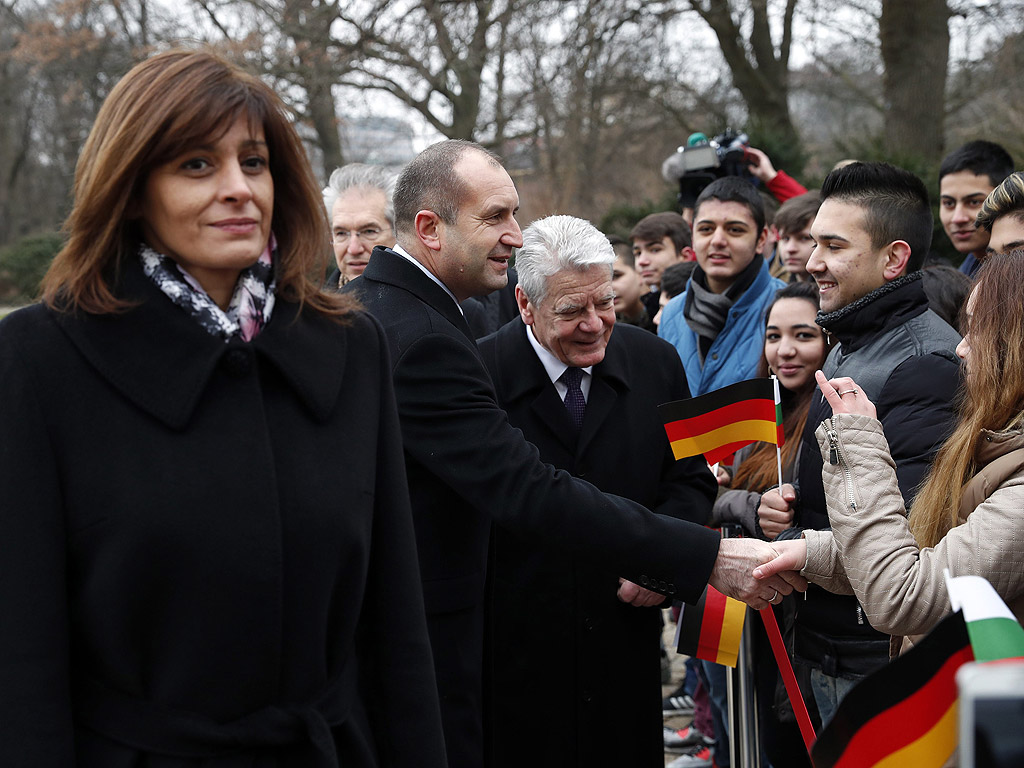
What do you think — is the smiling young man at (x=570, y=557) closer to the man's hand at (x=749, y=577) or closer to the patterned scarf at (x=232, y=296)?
the man's hand at (x=749, y=577)

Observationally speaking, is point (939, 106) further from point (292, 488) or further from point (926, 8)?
point (292, 488)

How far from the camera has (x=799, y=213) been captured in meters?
5.05

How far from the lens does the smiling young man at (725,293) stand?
4609 mm

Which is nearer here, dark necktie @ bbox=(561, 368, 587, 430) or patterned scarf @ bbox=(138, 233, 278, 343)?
patterned scarf @ bbox=(138, 233, 278, 343)

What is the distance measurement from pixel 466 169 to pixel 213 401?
5.13 ft

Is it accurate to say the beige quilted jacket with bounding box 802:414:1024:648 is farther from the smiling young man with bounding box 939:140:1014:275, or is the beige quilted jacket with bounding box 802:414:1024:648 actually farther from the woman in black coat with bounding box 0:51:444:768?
the smiling young man with bounding box 939:140:1014:275

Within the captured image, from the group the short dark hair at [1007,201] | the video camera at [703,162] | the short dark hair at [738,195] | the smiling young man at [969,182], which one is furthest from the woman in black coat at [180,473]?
the video camera at [703,162]

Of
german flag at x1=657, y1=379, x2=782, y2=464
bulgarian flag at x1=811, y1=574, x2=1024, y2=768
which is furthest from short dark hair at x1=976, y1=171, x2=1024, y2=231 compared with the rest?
bulgarian flag at x1=811, y1=574, x2=1024, y2=768

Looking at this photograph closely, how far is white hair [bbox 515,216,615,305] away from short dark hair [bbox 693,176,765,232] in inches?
67.5

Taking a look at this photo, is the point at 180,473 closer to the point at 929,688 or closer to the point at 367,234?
the point at 929,688

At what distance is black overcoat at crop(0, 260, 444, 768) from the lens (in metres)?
1.63

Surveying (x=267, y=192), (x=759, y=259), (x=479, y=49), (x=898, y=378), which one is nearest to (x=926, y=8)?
(x=479, y=49)

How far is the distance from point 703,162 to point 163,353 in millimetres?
4948

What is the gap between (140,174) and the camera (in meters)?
1.77
